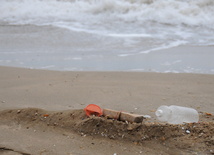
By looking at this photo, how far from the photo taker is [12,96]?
3.23 meters

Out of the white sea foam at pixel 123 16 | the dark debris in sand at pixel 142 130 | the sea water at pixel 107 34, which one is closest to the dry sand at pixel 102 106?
the dark debris in sand at pixel 142 130

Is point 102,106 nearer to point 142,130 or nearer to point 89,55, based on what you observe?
point 142,130

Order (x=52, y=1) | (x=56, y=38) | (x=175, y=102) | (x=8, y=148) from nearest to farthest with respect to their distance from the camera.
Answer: (x=8, y=148) → (x=175, y=102) → (x=56, y=38) → (x=52, y=1)

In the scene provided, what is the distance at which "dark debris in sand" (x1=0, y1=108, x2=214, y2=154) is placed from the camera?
2.07 meters

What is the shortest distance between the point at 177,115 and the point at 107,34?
5.86m

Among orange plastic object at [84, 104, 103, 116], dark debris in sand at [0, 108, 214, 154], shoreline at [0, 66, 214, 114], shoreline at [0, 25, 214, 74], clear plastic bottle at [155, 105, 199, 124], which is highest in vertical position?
orange plastic object at [84, 104, 103, 116]

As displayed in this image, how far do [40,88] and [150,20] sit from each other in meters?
7.83

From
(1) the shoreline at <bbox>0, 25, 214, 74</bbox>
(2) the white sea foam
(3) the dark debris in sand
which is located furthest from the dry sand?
(2) the white sea foam

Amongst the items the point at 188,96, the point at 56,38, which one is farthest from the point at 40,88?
the point at 56,38

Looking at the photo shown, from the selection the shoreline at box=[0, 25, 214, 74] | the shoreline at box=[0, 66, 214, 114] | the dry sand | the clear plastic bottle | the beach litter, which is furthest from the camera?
the shoreline at box=[0, 25, 214, 74]

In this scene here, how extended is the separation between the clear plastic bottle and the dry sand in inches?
3.2

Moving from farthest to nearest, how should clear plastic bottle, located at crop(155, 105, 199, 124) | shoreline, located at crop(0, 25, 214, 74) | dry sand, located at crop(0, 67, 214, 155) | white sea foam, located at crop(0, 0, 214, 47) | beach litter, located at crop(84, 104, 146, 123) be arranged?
white sea foam, located at crop(0, 0, 214, 47) < shoreline, located at crop(0, 25, 214, 74) < clear plastic bottle, located at crop(155, 105, 199, 124) < beach litter, located at crop(84, 104, 146, 123) < dry sand, located at crop(0, 67, 214, 155)

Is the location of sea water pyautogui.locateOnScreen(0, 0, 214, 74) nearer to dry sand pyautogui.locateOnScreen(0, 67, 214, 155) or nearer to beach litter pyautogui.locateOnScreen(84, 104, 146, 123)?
dry sand pyautogui.locateOnScreen(0, 67, 214, 155)

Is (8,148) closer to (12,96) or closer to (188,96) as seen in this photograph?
(12,96)
